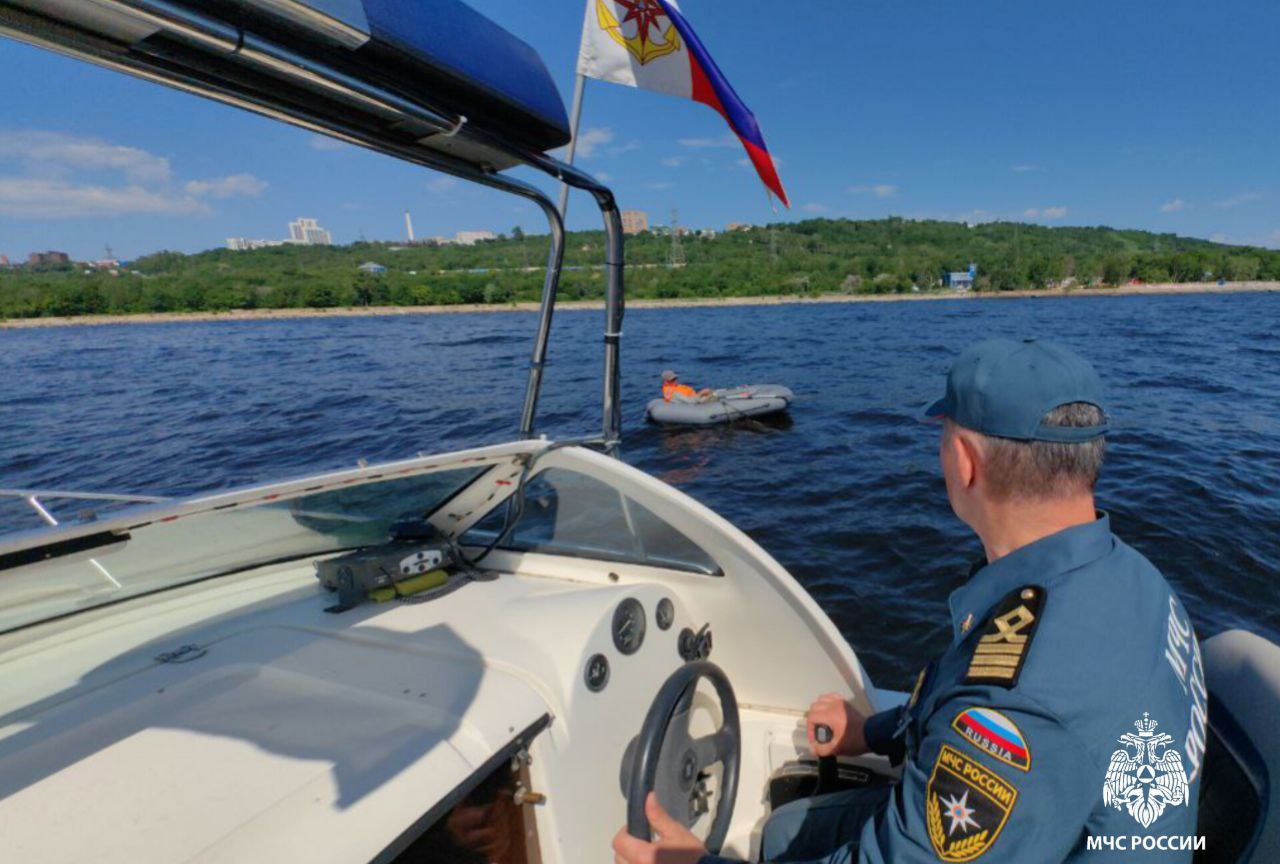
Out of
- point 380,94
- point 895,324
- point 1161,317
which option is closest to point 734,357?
point 895,324

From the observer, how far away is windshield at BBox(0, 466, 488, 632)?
189 centimetres

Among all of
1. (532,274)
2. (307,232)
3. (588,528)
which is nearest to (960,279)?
(532,274)

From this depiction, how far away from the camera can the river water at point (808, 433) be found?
257 inches

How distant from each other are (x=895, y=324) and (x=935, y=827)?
130 ft

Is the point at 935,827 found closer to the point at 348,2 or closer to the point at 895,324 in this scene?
the point at 348,2

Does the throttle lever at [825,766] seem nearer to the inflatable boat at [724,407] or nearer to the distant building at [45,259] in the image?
the inflatable boat at [724,407]

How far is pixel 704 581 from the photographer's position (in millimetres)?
2400

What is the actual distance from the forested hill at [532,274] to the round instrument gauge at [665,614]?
5254cm

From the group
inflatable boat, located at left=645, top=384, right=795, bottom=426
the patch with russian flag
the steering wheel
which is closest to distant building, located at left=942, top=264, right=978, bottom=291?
inflatable boat, located at left=645, top=384, right=795, bottom=426

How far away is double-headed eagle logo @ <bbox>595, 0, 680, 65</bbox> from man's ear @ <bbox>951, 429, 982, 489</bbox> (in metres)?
2.95

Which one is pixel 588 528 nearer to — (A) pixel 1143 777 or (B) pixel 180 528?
(B) pixel 180 528

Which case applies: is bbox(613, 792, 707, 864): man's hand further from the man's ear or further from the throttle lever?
the man's ear

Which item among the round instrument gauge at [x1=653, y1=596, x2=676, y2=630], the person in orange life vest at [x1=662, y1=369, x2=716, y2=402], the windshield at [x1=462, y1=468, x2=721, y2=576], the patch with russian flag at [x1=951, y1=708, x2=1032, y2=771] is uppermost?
the patch with russian flag at [x1=951, y1=708, x2=1032, y2=771]

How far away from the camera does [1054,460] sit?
3.88 ft
